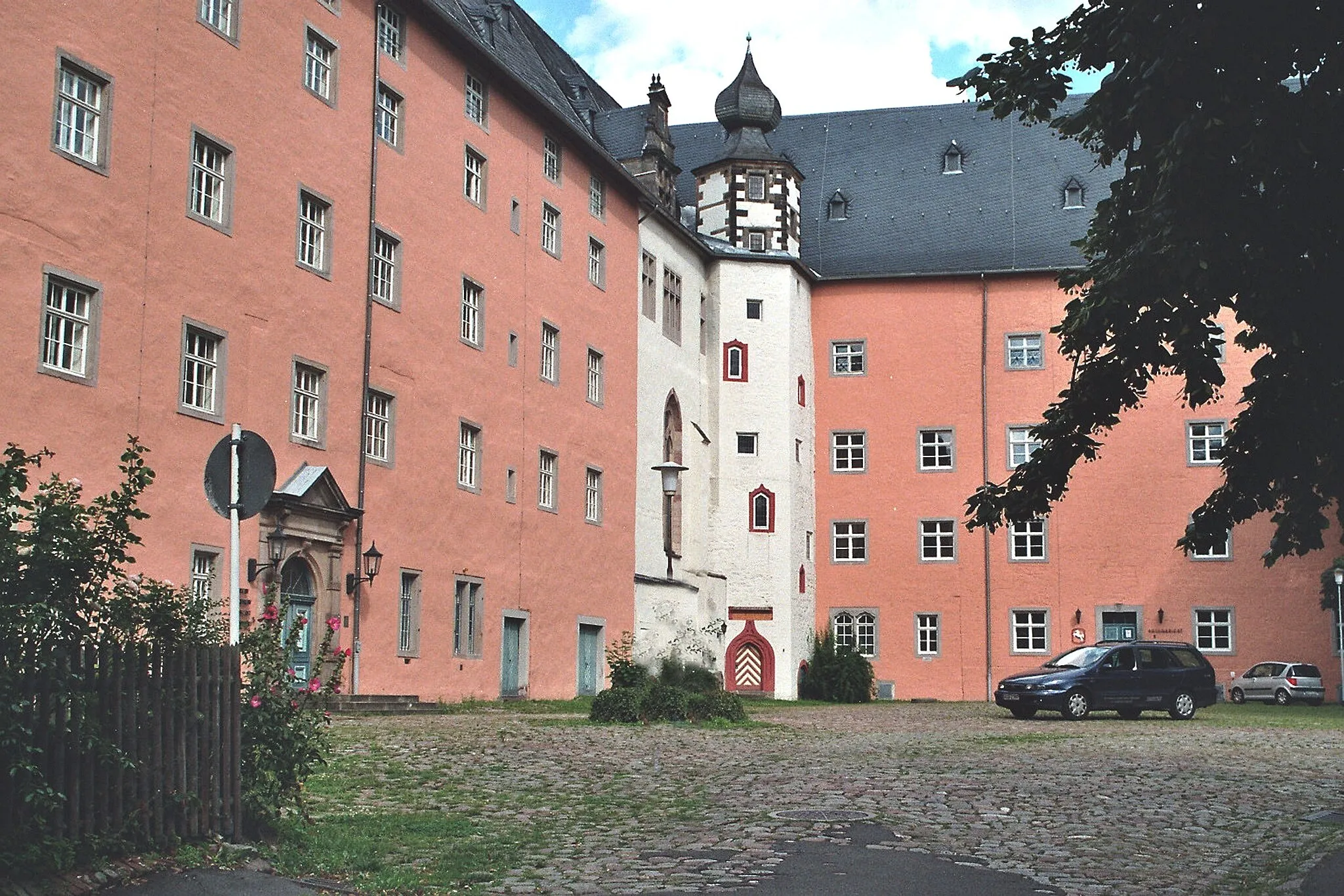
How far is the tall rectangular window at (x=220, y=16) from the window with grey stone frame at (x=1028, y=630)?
96.9ft

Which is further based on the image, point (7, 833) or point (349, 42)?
point (349, 42)

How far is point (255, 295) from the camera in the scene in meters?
23.9

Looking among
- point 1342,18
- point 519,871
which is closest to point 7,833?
point 519,871

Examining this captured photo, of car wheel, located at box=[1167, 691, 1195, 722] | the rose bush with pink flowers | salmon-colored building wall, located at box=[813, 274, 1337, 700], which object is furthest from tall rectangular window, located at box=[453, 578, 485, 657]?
the rose bush with pink flowers

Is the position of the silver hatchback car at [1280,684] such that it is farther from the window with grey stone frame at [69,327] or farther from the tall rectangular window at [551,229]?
the window with grey stone frame at [69,327]

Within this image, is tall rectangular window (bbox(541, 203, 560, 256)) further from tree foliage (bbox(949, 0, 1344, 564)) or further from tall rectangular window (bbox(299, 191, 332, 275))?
tree foliage (bbox(949, 0, 1344, 564))

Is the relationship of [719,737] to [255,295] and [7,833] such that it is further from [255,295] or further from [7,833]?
[7,833]

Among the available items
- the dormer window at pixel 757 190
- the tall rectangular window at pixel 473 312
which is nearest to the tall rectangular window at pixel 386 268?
the tall rectangular window at pixel 473 312

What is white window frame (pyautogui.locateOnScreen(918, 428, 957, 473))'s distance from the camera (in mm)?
46906

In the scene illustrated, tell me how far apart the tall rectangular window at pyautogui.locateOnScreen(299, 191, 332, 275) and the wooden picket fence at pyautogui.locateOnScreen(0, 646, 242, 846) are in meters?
17.9

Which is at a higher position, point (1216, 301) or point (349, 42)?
point (349, 42)

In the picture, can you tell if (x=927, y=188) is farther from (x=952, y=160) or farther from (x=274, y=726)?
(x=274, y=726)

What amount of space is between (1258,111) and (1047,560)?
37.3m

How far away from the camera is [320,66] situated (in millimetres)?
26312
